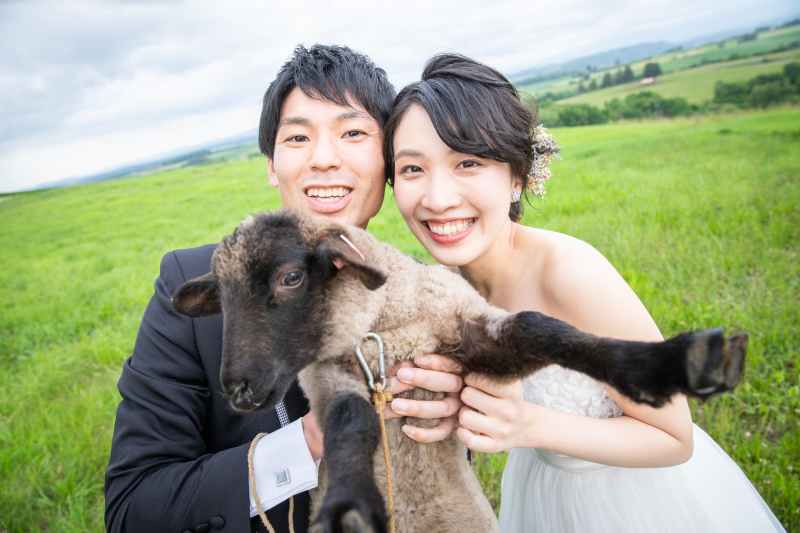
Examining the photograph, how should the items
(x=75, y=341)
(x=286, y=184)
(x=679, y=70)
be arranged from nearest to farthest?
(x=286, y=184), (x=75, y=341), (x=679, y=70)

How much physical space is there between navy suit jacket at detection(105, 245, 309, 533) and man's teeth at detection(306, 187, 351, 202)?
0.78 meters

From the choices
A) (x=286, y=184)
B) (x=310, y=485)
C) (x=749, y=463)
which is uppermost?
(x=286, y=184)

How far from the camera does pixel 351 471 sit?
1455 millimetres

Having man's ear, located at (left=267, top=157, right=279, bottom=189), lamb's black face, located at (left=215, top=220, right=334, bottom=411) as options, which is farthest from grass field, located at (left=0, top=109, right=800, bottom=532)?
man's ear, located at (left=267, top=157, right=279, bottom=189)

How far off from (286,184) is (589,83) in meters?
69.1

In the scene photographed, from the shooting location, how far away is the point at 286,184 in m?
2.80

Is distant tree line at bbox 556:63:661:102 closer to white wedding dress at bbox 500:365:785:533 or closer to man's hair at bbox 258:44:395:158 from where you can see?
man's hair at bbox 258:44:395:158

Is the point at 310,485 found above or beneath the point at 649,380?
beneath

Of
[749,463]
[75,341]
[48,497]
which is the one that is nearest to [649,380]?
[749,463]

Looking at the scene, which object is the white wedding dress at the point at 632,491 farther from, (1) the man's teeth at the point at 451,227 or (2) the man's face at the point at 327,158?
(2) the man's face at the point at 327,158

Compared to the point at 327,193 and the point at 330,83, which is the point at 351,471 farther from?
the point at 330,83

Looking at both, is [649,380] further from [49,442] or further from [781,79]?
[781,79]

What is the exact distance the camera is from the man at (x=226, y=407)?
197 cm

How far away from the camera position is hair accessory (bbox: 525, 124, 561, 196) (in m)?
3.12
